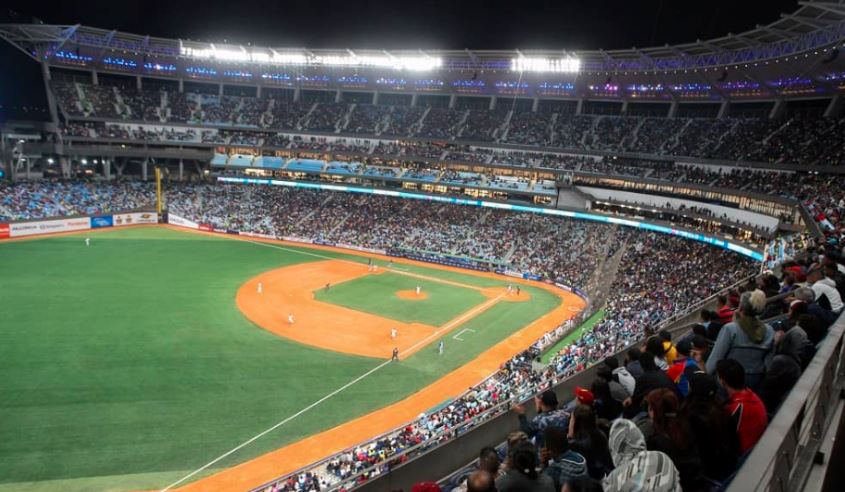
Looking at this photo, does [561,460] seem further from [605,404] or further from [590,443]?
[605,404]

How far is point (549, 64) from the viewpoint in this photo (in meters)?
55.7

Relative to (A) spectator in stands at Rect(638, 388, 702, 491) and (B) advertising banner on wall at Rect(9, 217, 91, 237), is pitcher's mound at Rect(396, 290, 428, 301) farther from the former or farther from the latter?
(B) advertising banner on wall at Rect(9, 217, 91, 237)

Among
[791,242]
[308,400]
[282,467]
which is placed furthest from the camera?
[791,242]

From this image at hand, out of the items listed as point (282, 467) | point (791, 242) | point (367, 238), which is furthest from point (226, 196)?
point (791, 242)

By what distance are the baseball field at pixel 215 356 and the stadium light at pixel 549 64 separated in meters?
25.0

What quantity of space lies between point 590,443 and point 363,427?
55.0 ft

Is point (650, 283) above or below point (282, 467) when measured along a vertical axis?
above

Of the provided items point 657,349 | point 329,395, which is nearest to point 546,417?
point 657,349

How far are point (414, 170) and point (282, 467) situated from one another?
51.4m

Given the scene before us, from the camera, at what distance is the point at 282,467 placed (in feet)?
58.3

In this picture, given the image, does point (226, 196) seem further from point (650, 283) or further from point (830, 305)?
point (830, 305)

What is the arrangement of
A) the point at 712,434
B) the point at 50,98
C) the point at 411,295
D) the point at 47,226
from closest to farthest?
the point at 712,434 < the point at 411,295 < the point at 47,226 < the point at 50,98

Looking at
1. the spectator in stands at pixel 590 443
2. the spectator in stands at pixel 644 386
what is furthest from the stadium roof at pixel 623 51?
the spectator in stands at pixel 590 443

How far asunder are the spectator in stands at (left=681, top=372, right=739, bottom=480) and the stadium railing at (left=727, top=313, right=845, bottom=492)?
562 mm
